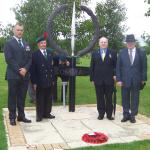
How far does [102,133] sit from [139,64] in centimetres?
182

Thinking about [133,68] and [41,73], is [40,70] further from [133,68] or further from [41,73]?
[133,68]

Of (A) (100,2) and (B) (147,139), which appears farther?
(A) (100,2)

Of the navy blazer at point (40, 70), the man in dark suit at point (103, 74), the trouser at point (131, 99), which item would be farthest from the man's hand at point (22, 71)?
the trouser at point (131, 99)

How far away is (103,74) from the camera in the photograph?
8.79 metres

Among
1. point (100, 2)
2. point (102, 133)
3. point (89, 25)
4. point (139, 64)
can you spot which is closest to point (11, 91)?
point (102, 133)

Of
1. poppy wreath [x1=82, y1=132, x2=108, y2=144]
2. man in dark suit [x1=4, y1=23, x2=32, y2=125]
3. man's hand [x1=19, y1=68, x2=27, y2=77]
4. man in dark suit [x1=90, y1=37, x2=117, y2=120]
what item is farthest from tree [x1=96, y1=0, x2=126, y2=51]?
poppy wreath [x1=82, y1=132, x2=108, y2=144]

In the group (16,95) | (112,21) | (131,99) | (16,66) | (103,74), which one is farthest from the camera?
(112,21)

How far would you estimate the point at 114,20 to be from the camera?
56.4ft

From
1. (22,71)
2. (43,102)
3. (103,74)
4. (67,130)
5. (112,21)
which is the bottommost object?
(67,130)

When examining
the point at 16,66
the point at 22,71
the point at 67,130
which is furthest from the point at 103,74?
the point at 16,66

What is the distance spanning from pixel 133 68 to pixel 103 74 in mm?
690

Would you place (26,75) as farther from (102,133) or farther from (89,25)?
(89,25)

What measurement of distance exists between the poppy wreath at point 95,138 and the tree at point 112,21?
8559mm

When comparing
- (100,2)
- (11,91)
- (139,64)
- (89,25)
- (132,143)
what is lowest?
(132,143)
